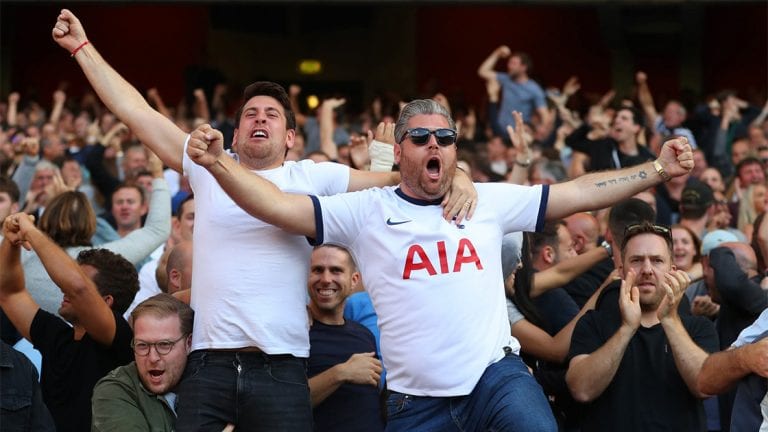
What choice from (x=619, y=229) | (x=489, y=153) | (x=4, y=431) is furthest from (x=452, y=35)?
(x=4, y=431)

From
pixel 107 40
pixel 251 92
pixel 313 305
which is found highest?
pixel 107 40

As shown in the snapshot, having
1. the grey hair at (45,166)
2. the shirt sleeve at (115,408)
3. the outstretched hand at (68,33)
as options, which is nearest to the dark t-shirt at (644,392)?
the shirt sleeve at (115,408)

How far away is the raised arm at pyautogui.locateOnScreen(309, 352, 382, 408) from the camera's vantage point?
598 centimetres

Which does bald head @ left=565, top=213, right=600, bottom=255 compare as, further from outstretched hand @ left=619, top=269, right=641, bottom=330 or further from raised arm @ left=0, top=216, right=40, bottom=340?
raised arm @ left=0, top=216, right=40, bottom=340

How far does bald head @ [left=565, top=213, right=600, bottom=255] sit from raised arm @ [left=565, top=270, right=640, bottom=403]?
2177 mm

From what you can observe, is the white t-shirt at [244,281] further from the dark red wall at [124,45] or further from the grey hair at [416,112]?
the dark red wall at [124,45]

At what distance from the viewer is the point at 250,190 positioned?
5055mm

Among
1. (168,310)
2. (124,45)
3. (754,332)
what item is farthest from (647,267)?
(124,45)

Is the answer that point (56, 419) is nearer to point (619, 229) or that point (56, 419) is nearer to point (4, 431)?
point (4, 431)

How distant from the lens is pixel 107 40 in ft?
75.0

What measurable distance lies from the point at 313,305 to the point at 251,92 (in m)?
1.22

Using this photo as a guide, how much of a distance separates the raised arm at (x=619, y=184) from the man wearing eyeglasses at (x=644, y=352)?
0.67 meters

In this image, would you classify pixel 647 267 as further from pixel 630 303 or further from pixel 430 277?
pixel 430 277

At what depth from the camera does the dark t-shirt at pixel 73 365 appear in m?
6.06
